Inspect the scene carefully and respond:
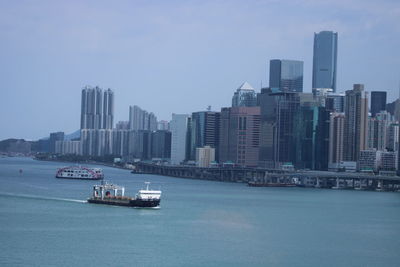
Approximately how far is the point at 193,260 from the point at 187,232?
730 cm

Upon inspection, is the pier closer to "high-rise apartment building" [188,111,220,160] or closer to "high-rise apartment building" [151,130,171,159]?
"high-rise apartment building" [188,111,220,160]

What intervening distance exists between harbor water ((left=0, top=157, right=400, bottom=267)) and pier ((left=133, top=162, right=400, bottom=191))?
130 ft

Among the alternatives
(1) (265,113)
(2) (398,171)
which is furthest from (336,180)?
(1) (265,113)

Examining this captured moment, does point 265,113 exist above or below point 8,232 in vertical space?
above

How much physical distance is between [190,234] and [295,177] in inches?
2581

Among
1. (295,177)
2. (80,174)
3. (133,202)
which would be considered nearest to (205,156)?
(295,177)

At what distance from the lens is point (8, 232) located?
34.1 m

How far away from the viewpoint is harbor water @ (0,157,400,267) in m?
29.4

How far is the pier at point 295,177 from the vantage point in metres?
93.2

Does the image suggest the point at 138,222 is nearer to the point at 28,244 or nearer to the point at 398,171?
the point at 28,244

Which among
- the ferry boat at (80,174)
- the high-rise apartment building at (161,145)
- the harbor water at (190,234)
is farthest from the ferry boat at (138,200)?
the high-rise apartment building at (161,145)

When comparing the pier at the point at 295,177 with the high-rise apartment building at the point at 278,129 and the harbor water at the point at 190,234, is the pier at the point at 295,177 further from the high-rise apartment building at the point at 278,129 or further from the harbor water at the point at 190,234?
the harbor water at the point at 190,234

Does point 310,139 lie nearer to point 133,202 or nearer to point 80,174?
point 80,174

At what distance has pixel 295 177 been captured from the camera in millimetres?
100438
